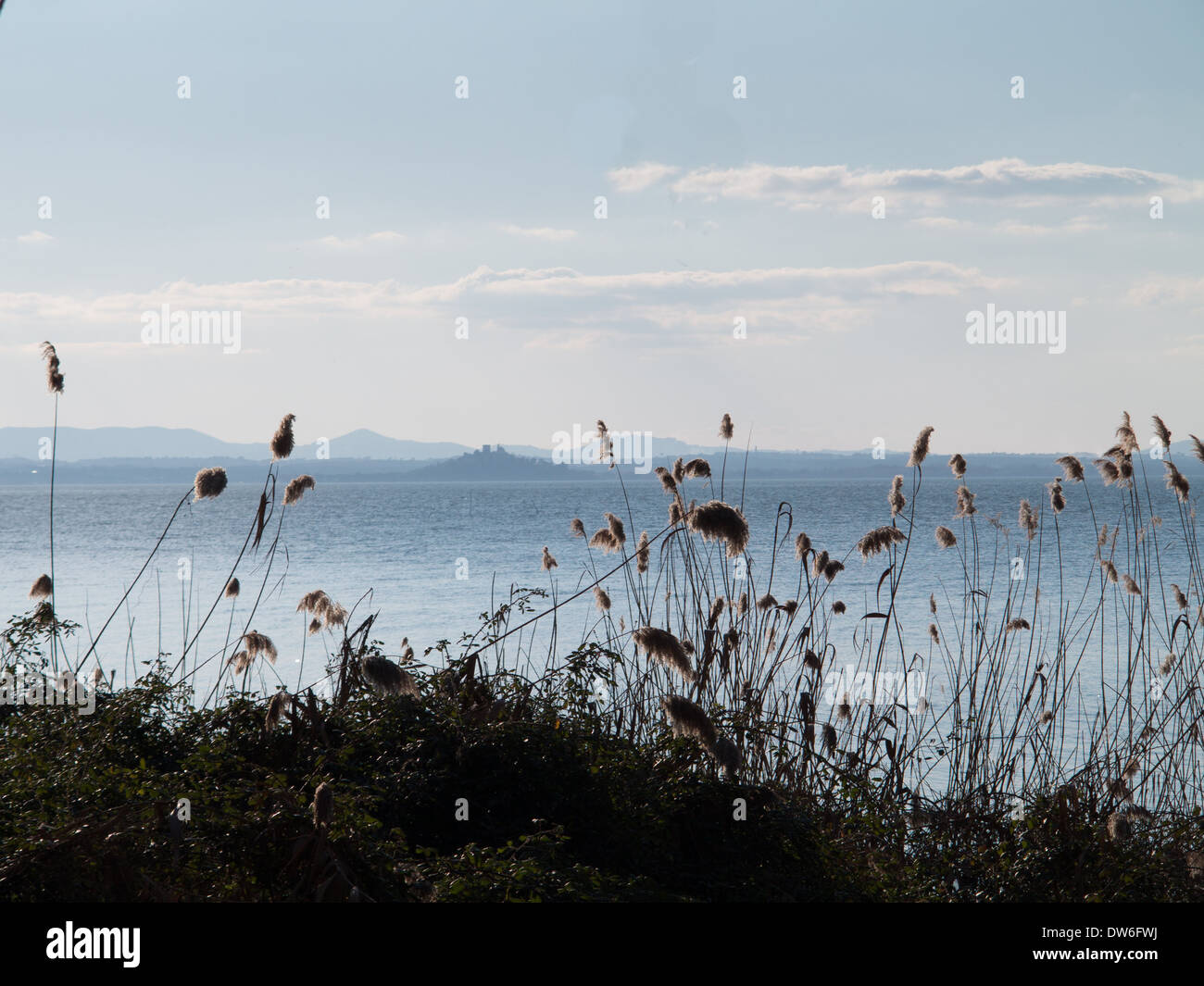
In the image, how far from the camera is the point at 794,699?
23.2 ft

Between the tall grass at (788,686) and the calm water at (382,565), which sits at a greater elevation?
the tall grass at (788,686)

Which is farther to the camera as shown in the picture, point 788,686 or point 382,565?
point 382,565

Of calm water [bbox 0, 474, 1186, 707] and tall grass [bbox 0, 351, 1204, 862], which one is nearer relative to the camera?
tall grass [bbox 0, 351, 1204, 862]

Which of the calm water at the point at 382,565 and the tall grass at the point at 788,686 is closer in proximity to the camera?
the tall grass at the point at 788,686

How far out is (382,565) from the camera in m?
28.2

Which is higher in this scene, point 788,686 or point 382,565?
point 788,686

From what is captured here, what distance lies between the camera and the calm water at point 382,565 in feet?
47.6

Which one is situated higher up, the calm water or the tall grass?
the tall grass

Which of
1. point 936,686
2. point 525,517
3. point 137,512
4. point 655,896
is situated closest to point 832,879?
point 655,896

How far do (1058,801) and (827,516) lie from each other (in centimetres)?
4228

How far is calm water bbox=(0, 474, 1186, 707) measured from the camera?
14523 millimetres

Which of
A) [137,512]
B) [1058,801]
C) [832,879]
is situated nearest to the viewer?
[832,879]
